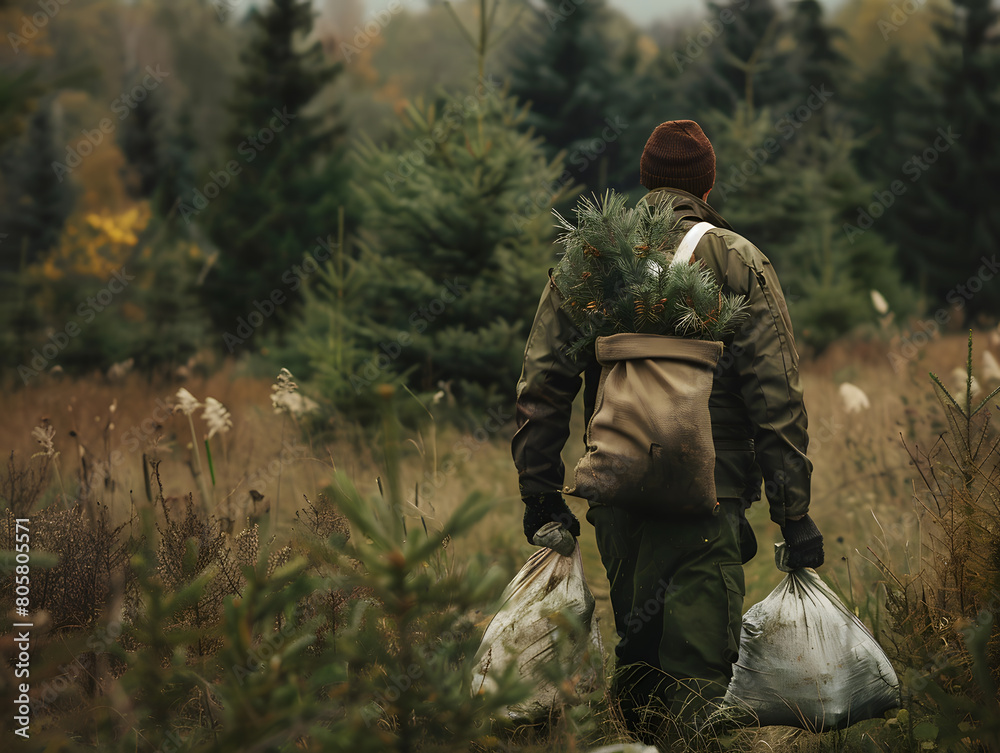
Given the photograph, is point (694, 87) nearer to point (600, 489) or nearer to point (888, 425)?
point (888, 425)

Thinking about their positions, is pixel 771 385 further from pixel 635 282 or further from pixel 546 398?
pixel 546 398

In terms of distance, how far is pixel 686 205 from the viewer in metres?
3.02

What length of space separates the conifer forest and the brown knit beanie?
0.86 ft

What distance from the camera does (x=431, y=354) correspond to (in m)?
7.17

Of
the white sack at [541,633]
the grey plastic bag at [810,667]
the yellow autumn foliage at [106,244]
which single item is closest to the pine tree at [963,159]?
the yellow autumn foliage at [106,244]

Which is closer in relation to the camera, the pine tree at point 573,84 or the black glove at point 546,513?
the black glove at point 546,513

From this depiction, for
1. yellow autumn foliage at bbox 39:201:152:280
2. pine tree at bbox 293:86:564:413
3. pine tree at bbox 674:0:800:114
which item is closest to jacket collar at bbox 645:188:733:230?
pine tree at bbox 293:86:564:413

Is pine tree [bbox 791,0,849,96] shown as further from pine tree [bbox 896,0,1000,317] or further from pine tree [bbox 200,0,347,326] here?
pine tree [bbox 200,0,347,326]

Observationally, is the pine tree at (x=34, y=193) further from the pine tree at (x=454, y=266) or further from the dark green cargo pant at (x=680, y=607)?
the dark green cargo pant at (x=680, y=607)

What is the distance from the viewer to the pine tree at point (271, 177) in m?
14.9

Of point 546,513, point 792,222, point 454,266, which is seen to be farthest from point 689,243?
point 792,222

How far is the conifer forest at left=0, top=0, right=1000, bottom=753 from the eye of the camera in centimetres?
176

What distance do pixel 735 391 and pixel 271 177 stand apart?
537 inches

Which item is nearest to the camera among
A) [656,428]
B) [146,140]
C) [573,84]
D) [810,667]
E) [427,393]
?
[656,428]
